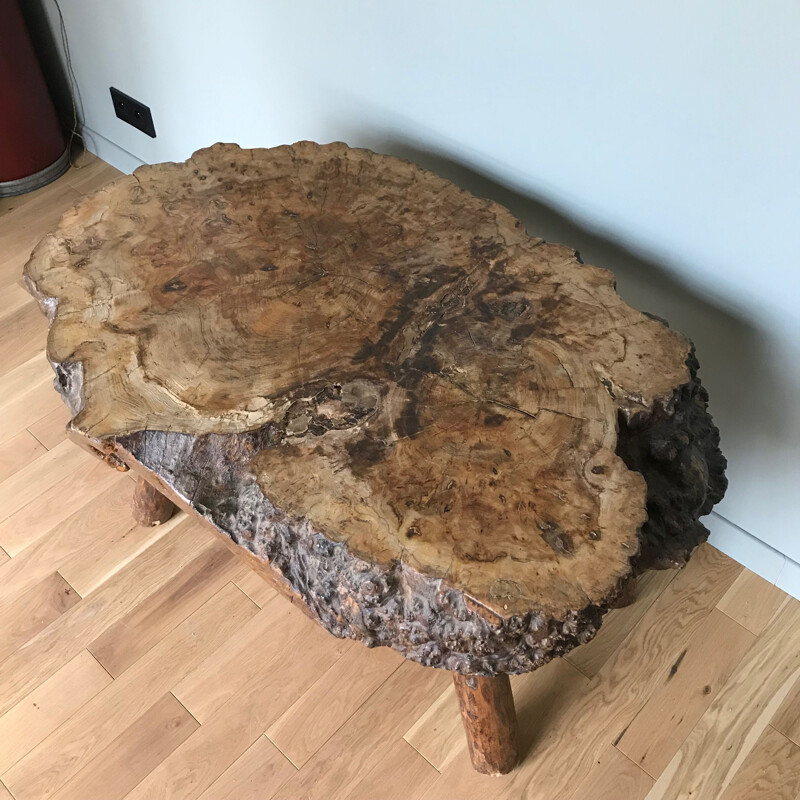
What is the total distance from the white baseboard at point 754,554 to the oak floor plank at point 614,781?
0.43 meters

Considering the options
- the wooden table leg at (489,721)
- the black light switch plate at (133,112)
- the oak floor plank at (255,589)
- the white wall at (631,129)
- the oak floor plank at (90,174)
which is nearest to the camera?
the white wall at (631,129)

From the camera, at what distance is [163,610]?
1.37 meters

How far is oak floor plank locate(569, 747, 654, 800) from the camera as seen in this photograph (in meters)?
1.15

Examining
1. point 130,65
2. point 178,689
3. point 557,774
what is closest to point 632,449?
point 557,774

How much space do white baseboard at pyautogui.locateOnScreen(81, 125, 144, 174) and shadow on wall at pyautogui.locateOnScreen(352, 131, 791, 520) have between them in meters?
1.20

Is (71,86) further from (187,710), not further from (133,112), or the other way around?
(187,710)

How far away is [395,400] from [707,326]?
20.5 inches

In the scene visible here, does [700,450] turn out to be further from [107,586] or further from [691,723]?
[107,586]

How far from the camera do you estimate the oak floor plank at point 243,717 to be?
1175mm

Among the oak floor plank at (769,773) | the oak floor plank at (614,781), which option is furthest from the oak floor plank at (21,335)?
the oak floor plank at (769,773)

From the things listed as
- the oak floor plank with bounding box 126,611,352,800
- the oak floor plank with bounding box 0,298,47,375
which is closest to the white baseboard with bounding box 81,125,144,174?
the oak floor plank with bounding box 0,298,47,375

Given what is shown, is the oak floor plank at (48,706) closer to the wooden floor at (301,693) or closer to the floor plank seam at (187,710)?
the wooden floor at (301,693)

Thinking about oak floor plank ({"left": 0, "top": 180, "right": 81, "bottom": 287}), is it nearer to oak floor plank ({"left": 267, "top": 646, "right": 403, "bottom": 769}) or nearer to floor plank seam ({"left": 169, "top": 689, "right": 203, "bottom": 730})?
floor plank seam ({"left": 169, "top": 689, "right": 203, "bottom": 730})

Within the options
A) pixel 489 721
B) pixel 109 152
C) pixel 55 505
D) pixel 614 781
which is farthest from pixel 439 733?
pixel 109 152
